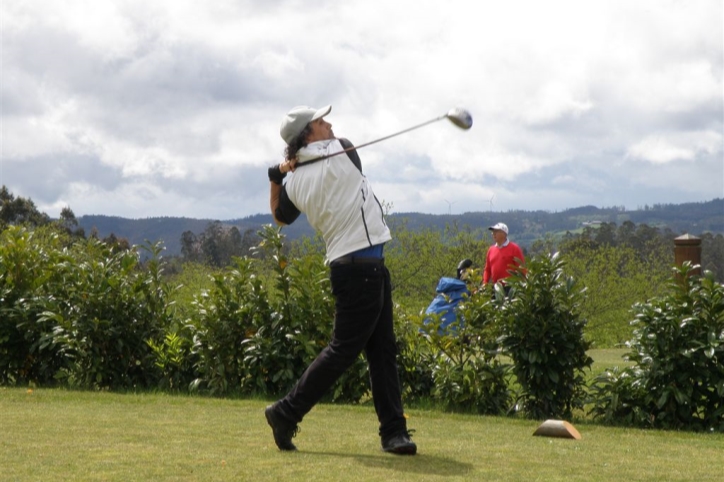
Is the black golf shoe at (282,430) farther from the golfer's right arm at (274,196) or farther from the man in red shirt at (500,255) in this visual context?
the man in red shirt at (500,255)

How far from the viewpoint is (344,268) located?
20.1 feet

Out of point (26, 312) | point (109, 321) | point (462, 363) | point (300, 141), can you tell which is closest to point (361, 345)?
point (300, 141)

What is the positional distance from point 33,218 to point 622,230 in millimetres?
52993

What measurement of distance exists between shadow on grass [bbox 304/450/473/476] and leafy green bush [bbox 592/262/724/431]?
2.70 metres

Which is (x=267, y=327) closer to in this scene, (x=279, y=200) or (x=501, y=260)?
(x=279, y=200)

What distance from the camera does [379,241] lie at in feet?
20.1

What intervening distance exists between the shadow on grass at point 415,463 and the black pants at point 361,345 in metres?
0.22

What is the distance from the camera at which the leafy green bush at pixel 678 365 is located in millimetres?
7953

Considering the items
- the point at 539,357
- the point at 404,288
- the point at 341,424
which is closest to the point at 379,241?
the point at 341,424

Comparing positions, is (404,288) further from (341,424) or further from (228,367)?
(341,424)

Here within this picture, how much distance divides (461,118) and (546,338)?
2.92 m

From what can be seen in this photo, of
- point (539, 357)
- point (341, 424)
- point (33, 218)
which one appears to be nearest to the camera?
point (341, 424)

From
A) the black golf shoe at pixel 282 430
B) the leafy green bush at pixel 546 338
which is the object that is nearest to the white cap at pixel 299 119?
the black golf shoe at pixel 282 430

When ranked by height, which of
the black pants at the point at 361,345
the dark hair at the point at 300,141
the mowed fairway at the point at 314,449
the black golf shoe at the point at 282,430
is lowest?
the mowed fairway at the point at 314,449
